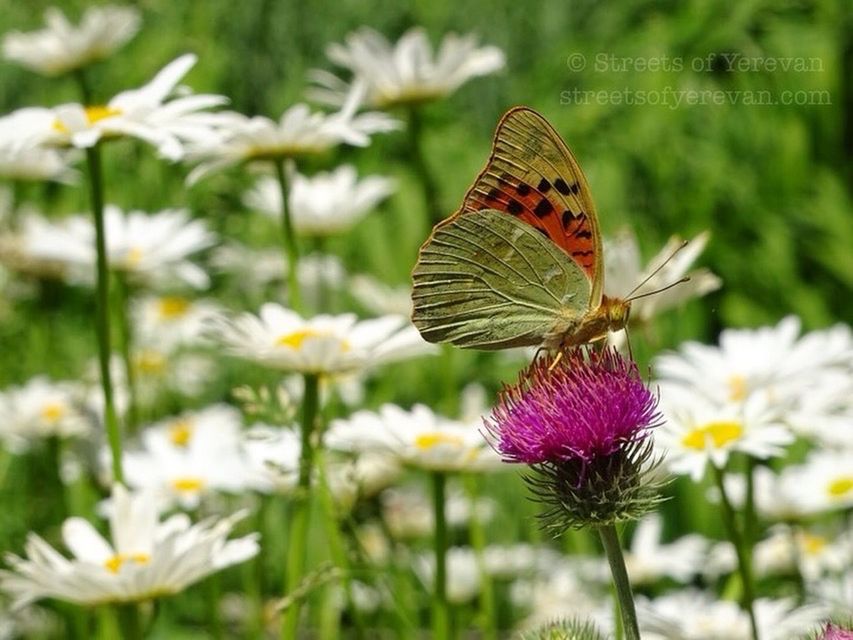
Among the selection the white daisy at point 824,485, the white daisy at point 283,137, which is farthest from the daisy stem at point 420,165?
the white daisy at point 824,485

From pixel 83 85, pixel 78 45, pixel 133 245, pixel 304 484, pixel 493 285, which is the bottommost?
pixel 304 484

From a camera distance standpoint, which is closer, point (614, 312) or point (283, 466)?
point (614, 312)

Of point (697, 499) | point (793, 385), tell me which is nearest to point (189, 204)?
point (697, 499)

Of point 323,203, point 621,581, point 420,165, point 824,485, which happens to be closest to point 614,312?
point 621,581

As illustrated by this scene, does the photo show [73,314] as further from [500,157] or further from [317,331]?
[500,157]

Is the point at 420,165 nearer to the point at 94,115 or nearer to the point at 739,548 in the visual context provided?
the point at 94,115

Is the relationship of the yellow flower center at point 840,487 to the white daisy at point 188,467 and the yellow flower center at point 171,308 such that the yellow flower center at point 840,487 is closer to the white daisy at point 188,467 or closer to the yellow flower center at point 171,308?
the white daisy at point 188,467
